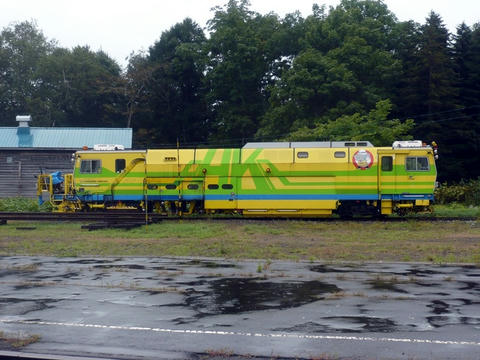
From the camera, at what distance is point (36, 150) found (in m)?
46.2

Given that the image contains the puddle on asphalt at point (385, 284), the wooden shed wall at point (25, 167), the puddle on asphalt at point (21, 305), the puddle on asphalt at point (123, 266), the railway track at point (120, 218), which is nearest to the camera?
the puddle on asphalt at point (21, 305)

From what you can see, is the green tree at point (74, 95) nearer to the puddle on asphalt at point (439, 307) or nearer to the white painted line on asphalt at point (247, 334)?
the white painted line on asphalt at point (247, 334)

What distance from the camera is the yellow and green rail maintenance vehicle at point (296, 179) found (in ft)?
97.1

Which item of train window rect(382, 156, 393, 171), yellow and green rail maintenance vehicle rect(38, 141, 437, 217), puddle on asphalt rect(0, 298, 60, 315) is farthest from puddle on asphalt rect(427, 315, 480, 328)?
train window rect(382, 156, 393, 171)

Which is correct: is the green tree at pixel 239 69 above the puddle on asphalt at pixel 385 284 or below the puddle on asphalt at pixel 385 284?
above

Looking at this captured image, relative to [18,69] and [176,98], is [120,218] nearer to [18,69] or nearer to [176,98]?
[176,98]

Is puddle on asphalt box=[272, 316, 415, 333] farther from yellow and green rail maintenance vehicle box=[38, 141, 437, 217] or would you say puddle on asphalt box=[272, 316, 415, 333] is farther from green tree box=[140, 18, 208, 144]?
green tree box=[140, 18, 208, 144]

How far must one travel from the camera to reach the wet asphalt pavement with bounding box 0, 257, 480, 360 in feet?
27.8

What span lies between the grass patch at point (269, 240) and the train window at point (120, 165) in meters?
5.31

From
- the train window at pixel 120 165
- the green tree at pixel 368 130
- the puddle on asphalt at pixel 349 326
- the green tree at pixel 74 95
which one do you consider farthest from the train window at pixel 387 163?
the green tree at pixel 74 95

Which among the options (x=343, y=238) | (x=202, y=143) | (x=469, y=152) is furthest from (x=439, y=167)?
(x=343, y=238)

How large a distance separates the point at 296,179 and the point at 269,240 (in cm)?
852

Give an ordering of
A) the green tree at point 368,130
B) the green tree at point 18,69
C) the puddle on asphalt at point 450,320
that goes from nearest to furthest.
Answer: the puddle on asphalt at point 450,320 → the green tree at point 368,130 → the green tree at point 18,69

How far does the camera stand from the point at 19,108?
86.5 meters
